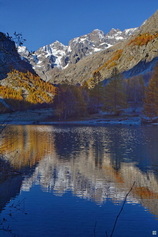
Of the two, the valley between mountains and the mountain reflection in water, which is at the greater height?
the valley between mountains

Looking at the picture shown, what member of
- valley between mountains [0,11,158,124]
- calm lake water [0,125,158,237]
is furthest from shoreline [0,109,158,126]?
calm lake water [0,125,158,237]

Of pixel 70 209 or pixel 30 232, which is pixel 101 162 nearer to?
pixel 70 209

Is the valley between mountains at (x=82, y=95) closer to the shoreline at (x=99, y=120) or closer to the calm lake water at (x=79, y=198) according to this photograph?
the shoreline at (x=99, y=120)

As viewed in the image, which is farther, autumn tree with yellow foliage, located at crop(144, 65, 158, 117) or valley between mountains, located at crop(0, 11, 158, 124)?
autumn tree with yellow foliage, located at crop(144, 65, 158, 117)

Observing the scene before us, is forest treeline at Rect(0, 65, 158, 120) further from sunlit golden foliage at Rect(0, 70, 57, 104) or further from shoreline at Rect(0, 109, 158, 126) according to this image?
sunlit golden foliage at Rect(0, 70, 57, 104)

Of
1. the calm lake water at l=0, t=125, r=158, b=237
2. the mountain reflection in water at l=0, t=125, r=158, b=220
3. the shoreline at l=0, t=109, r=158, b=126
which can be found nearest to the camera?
the calm lake water at l=0, t=125, r=158, b=237

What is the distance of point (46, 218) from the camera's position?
360 inches

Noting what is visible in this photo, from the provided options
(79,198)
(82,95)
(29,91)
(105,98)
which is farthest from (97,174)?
(29,91)

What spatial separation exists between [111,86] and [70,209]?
75.8 m

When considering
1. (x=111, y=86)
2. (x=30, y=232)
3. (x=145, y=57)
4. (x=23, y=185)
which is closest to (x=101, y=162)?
(x=23, y=185)

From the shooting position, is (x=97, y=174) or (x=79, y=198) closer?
(x=79, y=198)

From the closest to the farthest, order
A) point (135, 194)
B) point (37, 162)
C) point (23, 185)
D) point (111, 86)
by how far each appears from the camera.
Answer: point (135, 194) < point (23, 185) < point (37, 162) < point (111, 86)

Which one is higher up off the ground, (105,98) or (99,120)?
(105,98)

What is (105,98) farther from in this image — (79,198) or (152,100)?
(79,198)
